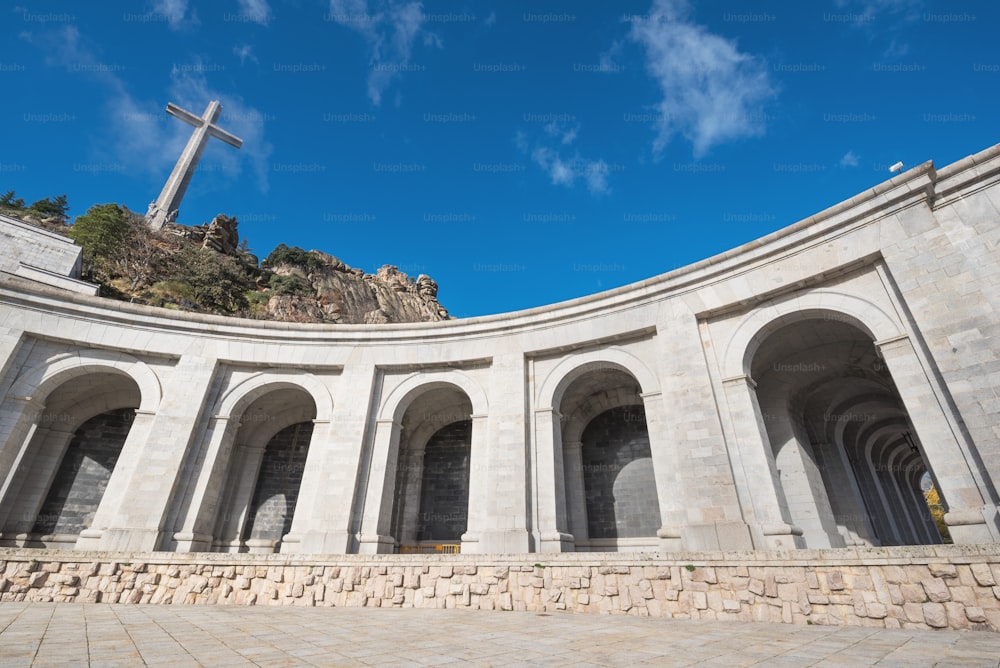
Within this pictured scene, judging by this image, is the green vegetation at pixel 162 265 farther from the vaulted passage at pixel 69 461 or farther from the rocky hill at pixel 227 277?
the vaulted passage at pixel 69 461

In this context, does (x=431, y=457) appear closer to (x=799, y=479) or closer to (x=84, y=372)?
(x=84, y=372)

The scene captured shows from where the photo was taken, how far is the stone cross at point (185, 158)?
4488cm

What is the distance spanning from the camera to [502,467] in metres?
12.8

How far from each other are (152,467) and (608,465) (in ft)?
46.2

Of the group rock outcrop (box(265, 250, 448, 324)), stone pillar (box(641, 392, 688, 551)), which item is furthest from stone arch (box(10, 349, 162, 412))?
rock outcrop (box(265, 250, 448, 324))

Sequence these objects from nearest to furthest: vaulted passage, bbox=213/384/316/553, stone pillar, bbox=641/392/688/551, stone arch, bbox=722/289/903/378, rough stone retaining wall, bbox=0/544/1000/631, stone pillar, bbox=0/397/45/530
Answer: rough stone retaining wall, bbox=0/544/1000/631, stone arch, bbox=722/289/903/378, stone pillar, bbox=641/392/688/551, stone pillar, bbox=0/397/45/530, vaulted passage, bbox=213/384/316/553

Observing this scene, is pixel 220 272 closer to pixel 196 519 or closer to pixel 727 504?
pixel 196 519

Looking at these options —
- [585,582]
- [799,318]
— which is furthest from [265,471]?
[799,318]

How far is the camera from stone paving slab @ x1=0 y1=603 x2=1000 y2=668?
413 cm

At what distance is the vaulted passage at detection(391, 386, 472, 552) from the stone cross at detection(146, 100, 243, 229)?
4068 centimetres

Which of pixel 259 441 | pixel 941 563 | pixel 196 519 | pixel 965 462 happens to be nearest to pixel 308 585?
pixel 196 519

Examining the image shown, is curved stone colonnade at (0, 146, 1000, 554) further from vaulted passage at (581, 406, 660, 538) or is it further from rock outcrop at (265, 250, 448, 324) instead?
rock outcrop at (265, 250, 448, 324)

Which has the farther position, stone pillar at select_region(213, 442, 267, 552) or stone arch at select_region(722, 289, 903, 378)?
stone pillar at select_region(213, 442, 267, 552)

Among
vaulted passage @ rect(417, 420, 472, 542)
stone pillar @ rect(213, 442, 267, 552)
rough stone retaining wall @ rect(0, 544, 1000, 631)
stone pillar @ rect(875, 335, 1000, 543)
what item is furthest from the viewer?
vaulted passage @ rect(417, 420, 472, 542)
